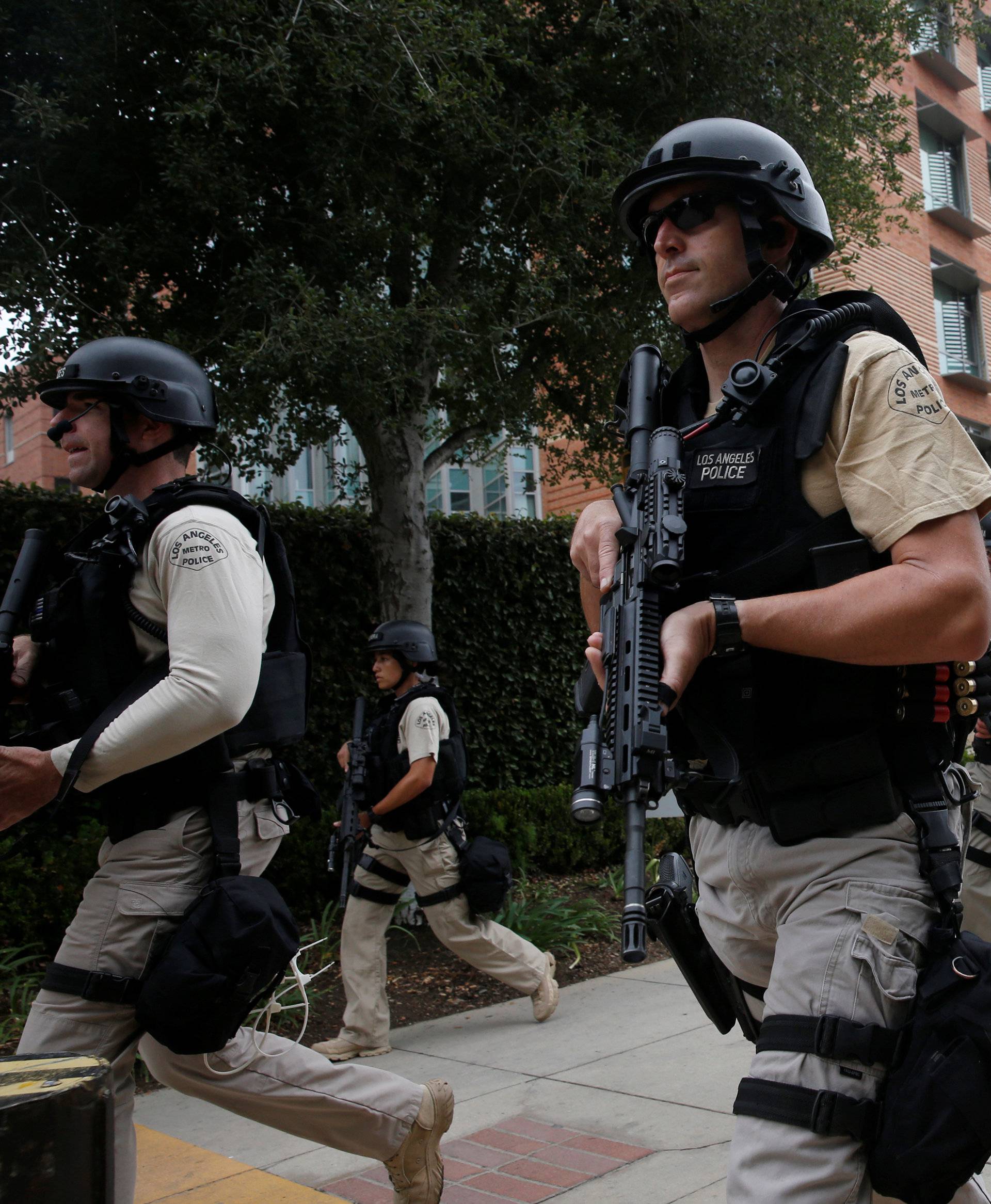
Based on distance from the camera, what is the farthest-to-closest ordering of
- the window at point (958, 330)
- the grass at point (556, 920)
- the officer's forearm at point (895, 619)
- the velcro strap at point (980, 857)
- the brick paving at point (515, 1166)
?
the window at point (958, 330) < the grass at point (556, 920) < the velcro strap at point (980, 857) < the brick paving at point (515, 1166) < the officer's forearm at point (895, 619)

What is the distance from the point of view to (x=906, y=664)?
195 cm

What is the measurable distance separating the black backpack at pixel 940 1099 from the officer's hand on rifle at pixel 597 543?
89 centimetres

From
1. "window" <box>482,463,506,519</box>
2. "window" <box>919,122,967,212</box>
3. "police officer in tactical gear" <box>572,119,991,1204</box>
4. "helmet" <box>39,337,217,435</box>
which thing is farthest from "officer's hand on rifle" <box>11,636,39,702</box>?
"window" <box>919,122,967,212</box>

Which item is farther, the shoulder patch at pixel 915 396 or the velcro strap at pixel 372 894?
the velcro strap at pixel 372 894

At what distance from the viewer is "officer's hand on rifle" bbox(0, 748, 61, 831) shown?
2.73 metres

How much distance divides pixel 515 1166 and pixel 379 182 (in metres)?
5.28

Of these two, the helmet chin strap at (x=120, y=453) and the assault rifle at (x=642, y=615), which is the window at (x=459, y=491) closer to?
the helmet chin strap at (x=120, y=453)

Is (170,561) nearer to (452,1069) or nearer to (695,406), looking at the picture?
(695,406)

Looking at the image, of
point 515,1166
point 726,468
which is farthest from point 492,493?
point 726,468

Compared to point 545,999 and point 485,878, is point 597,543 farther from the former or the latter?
point 545,999

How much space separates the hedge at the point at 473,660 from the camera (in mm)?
7188

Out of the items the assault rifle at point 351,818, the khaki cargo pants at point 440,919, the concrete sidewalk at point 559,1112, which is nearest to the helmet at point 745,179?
the concrete sidewalk at point 559,1112

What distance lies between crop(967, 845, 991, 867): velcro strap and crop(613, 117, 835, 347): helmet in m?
2.90

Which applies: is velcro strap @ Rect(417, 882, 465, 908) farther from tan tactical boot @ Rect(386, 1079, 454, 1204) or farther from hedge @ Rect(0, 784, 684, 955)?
tan tactical boot @ Rect(386, 1079, 454, 1204)
